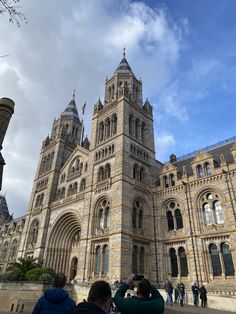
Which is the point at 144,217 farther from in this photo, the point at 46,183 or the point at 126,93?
the point at 46,183

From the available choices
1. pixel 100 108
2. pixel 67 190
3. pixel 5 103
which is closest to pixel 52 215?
pixel 67 190

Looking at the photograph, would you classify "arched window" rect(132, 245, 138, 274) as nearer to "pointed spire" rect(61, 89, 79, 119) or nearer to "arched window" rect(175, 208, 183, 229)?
"arched window" rect(175, 208, 183, 229)

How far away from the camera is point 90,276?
79.6 feet

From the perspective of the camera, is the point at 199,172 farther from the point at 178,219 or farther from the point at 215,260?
the point at 215,260

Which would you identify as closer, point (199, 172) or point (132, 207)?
point (132, 207)

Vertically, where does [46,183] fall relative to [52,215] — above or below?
above

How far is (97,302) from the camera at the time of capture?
9.70 feet

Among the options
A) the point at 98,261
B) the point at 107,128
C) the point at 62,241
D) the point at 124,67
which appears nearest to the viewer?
the point at 98,261

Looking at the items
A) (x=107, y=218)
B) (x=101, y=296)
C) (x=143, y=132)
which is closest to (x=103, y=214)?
(x=107, y=218)

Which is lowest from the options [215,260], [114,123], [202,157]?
[215,260]

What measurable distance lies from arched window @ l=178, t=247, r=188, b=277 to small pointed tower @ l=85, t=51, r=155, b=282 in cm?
283

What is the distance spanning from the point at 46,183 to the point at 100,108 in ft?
46.7

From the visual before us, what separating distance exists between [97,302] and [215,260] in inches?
888

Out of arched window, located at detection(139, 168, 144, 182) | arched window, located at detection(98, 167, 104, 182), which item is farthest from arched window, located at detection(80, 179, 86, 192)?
arched window, located at detection(139, 168, 144, 182)
